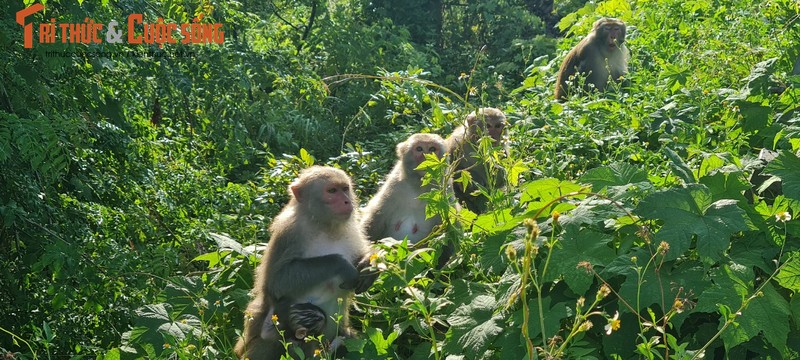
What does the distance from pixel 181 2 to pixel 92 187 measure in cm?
119

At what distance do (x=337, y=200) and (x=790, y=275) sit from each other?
2199 mm

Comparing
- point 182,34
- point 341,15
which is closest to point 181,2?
point 182,34

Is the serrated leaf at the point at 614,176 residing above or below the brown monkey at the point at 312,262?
above

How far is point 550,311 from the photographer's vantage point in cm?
358

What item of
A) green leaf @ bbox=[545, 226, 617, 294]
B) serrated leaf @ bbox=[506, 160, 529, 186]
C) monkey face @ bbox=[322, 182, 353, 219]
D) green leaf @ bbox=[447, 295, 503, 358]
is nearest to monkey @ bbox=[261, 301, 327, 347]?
monkey face @ bbox=[322, 182, 353, 219]

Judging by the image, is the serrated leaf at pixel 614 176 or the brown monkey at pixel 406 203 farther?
the brown monkey at pixel 406 203

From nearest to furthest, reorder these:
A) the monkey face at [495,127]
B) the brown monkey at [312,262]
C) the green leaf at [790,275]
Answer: the green leaf at [790,275] → the brown monkey at [312,262] → the monkey face at [495,127]

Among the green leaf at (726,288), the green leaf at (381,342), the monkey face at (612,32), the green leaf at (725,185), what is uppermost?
the green leaf at (725,185)

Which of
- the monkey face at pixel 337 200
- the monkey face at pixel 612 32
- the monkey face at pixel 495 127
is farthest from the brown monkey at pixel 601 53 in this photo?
the monkey face at pixel 337 200

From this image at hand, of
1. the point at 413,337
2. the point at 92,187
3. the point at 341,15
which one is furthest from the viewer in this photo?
the point at 341,15

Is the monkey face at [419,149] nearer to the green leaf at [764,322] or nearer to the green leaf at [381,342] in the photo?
the green leaf at [381,342]

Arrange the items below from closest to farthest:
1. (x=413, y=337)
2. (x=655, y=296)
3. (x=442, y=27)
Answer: (x=655, y=296) → (x=413, y=337) → (x=442, y=27)

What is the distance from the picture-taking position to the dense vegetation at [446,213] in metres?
3.49

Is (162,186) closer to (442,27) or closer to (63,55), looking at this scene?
(63,55)
